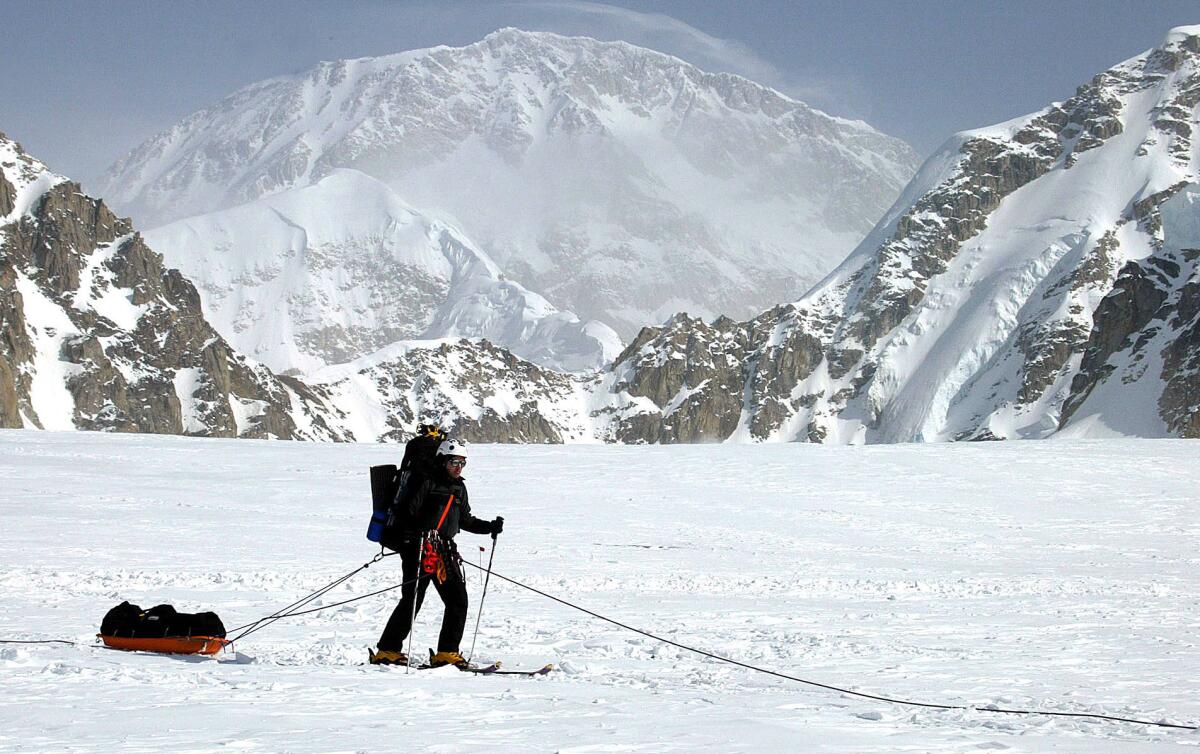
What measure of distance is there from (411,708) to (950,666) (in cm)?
618

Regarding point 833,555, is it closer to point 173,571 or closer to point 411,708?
point 173,571

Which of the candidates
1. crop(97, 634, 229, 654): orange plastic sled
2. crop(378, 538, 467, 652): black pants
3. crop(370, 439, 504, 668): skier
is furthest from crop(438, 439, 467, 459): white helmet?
crop(97, 634, 229, 654): orange plastic sled

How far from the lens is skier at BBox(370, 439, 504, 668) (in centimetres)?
1112

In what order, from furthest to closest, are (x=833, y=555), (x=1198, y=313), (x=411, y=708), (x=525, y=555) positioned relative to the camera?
(x=1198, y=313) → (x=833, y=555) → (x=525, y=555) → (x=411, y=708)

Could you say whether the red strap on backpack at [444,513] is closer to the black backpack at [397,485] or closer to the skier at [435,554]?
the skier at [435,554]

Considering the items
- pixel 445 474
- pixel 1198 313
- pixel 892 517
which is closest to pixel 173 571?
pixel 445 474

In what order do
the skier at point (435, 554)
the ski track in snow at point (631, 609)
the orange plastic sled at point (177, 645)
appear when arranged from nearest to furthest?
the ski track in snow at point (631, 609) < the skier at point (435, 554) < the orange plastic sled at point (177, 645)

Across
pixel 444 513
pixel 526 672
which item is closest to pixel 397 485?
pixel 444 513

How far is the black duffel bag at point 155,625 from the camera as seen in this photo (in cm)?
1138

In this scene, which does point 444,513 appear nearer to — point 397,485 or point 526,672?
point 397,485

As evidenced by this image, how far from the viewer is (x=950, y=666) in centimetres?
1213

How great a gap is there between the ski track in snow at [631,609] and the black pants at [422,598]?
1.72 ft

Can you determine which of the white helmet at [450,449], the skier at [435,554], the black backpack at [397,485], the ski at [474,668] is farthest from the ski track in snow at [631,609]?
the white helmet at [450,449]

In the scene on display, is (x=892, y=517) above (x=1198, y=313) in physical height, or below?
below
